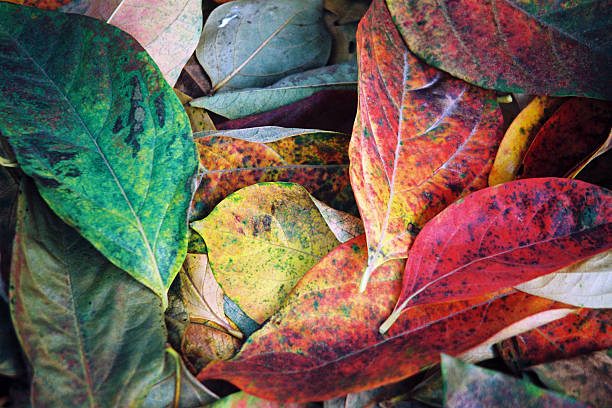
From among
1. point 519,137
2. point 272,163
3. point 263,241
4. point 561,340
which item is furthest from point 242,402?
point 519,137

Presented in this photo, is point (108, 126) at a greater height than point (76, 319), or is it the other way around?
point (108, 126)

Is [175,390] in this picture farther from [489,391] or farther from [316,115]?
[316,115]

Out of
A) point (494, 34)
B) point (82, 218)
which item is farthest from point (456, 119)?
point (82, 218)

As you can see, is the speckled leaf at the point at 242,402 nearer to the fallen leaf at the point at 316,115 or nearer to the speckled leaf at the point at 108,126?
the speckled leaf at the point at 108,126

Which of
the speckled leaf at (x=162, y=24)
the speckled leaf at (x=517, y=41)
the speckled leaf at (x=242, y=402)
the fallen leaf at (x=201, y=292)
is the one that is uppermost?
the speckled leaf at (x=162, y=24)

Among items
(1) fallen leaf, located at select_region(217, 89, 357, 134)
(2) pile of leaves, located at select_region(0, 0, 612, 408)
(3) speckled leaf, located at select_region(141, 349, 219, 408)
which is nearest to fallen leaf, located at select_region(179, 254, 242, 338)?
(2) pile of leaves, located at select_region(0, 0, 612, 408)

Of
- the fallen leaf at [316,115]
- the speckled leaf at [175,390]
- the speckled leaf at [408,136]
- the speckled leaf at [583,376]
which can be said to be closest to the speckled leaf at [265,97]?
the fallen leaf at [316,115]

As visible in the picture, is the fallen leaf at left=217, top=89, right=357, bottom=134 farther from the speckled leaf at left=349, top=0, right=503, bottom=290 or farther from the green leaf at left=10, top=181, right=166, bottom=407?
the green leaf at left=10, top=181, right=166, bottom=407
